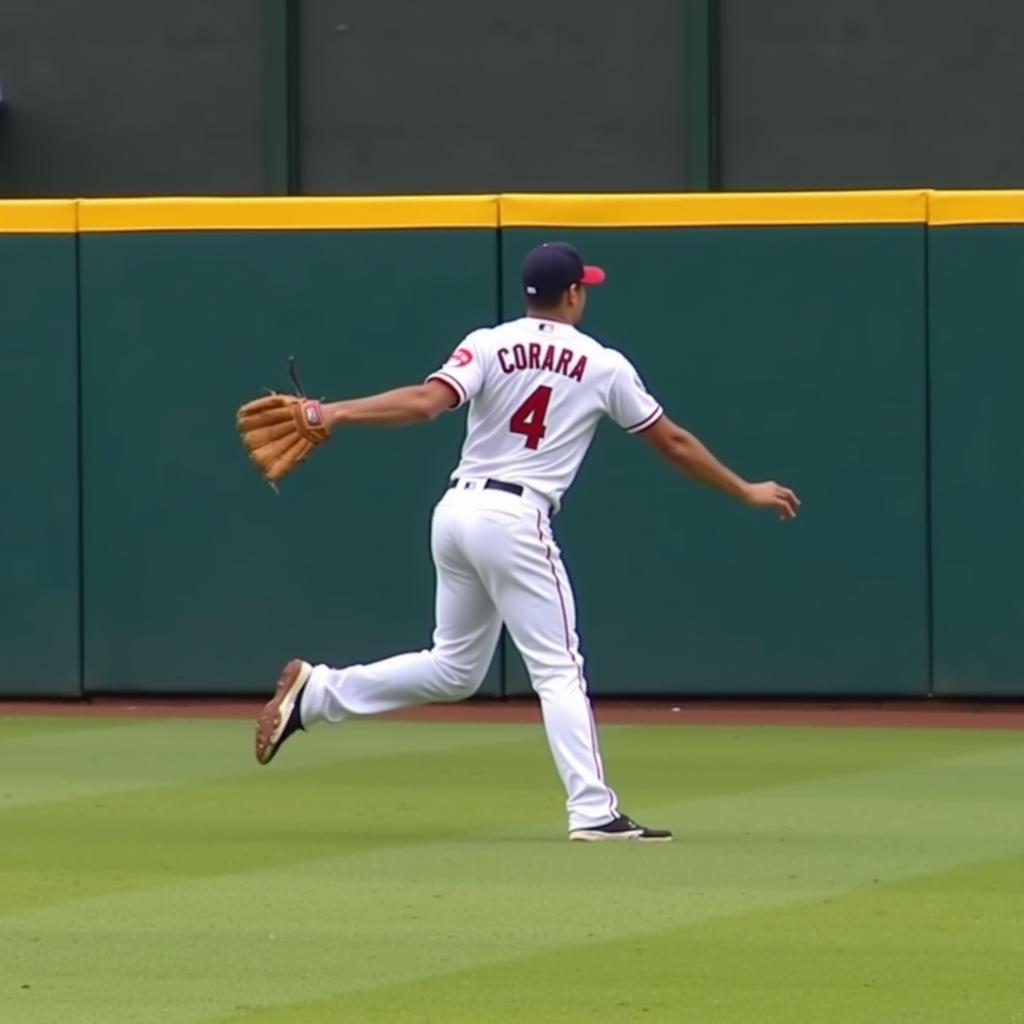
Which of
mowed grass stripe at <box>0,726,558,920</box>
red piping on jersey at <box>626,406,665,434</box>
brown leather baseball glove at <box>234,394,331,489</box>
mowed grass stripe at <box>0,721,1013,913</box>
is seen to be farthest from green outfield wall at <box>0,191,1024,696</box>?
brown leather baseball glove at <box>234,394,331,489</box>

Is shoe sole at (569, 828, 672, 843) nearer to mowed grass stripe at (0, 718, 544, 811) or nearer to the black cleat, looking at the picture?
the black cleat

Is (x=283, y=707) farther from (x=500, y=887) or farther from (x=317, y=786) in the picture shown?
(x=500, y=887)

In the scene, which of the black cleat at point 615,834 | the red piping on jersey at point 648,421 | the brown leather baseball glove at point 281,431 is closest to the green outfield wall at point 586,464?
the red piping on jersey at point 648,421

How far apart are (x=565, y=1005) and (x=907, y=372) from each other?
801 centimetres

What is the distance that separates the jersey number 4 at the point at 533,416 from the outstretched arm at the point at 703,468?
342 millimetres

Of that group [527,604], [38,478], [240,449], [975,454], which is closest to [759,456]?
[975,454]

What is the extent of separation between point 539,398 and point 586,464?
504cm

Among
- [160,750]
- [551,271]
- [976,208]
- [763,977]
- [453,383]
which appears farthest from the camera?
[976,208]

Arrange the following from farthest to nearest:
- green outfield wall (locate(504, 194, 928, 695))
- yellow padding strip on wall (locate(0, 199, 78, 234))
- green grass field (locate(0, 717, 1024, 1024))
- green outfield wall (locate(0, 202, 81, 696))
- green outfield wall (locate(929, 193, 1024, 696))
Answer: green outfield wall (locate(0, 202, 81, 696)) → yellow padding strip on wall (locate(0, 199, 78, 234)) → green outfield wall (locate(504, 194, 928, 695)) → green outfield wall (locate(929, 193, 1024, 696)) → green grass field (locate(0, 717, 1024, 1024))

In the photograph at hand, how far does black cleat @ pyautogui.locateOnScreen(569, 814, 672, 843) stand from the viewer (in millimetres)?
9133

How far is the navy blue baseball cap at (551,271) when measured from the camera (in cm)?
920

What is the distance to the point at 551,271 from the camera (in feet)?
30.2

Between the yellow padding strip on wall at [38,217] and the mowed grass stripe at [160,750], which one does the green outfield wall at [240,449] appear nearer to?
the yellow padding strip on wall at [38,217]

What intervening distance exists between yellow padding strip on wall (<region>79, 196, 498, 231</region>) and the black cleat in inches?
220
